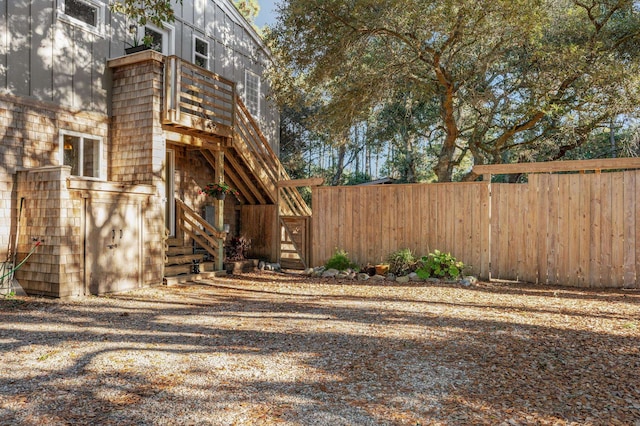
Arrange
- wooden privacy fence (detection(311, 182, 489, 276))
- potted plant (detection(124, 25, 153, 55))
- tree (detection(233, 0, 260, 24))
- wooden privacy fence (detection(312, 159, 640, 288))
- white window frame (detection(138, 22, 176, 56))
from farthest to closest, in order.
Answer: tree (detection(233, 0, 260, 24)) < white window frame (detection(138, 22, 176, 56)) < potted plant (detection(124, 25, 153, 55)) < wooden privacy fence (detection(311, 182, 489, 276)) < wooden privacy fence (detection(312, 159, 640, 288))

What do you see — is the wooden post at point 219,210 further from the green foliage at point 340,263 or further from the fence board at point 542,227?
the fence board at point 542,227

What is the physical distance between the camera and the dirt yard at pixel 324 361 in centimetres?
307

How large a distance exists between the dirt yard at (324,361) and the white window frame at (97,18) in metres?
5.35

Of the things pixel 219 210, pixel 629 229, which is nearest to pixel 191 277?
pixel 219 210

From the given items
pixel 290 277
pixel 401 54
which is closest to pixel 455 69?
pixel 401 54

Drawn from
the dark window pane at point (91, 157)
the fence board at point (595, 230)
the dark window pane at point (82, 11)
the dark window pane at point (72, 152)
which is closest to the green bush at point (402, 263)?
the fence board at point (595, 230)

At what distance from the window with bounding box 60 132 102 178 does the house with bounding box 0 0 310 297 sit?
0.07ft

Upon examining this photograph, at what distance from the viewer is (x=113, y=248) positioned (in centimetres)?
800

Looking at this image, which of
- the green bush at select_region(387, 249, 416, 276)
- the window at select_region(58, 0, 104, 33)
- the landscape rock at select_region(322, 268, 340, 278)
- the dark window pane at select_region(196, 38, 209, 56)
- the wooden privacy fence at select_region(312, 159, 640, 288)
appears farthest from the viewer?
the dark window pane at select_region(196, 38, 209, 56)

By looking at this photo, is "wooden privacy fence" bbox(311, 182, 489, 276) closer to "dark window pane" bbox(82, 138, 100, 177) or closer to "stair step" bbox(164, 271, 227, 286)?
"stair step" bbox(164, 271, 227, 286)

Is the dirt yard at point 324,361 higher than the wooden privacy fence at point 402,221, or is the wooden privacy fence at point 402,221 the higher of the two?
the wooden privacy fence at point 402,221

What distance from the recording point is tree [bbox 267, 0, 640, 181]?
9.33 meters

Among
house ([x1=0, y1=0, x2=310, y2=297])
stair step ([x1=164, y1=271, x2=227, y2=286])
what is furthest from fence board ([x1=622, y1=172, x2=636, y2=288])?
stair step ([x1=164, y1=271, x2=227, y2=286])

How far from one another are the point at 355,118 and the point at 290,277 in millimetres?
4564
